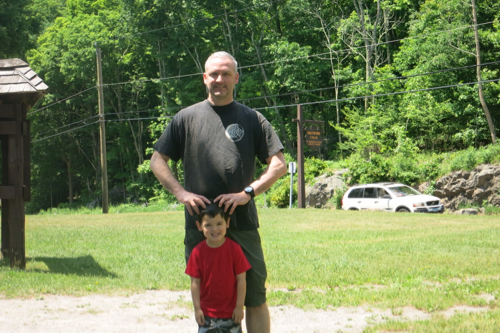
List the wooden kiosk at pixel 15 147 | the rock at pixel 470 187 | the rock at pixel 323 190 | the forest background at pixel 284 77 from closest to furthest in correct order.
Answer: the wooden kiosk at pixel 15 147 < the rock at pixel 470 187 < the forest background at pixel 284 77 < the rock at pixel 323 190

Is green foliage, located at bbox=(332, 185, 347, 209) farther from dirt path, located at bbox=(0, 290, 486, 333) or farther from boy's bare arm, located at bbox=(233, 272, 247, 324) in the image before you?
boy's bare arm, located at bbox=(233, 272, 247, 324)

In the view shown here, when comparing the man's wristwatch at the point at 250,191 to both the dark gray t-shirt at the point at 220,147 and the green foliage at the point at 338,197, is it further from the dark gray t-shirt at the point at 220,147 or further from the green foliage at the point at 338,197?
the green foliage at the point at 338,197

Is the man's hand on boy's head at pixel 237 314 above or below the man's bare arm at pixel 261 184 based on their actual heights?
below

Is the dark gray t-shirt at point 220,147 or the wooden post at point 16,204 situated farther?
the wooden post at point 16,204

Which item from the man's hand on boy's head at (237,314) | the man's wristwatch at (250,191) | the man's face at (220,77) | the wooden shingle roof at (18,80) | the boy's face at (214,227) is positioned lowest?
the man's hand on boy's head at (237,314)

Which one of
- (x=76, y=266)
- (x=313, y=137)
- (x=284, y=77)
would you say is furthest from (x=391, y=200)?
(x=284, y=77)

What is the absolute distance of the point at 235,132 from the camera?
4.06m

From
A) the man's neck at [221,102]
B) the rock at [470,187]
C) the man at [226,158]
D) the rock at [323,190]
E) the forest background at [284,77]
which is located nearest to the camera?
the man at [226,158]

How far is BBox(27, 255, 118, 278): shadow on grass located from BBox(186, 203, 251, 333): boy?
199 inches

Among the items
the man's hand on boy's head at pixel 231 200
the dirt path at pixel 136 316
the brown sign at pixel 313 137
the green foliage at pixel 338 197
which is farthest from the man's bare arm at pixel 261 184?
the green foliage at pixel 338 197

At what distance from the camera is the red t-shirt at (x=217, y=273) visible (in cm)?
388

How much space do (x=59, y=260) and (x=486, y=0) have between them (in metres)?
29.2

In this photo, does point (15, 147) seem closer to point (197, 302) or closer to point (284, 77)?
point (197, 302)

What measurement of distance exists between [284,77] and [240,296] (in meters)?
37.2
